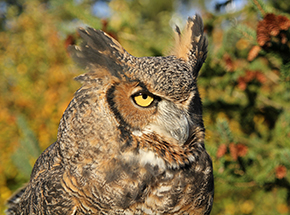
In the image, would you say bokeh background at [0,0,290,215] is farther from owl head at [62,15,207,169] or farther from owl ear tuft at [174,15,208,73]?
owl head at [62,15,207,169]

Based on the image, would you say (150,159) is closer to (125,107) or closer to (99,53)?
(125,107)

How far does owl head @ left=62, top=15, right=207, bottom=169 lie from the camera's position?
1205 millimetres

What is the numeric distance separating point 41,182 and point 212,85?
72.4 inches

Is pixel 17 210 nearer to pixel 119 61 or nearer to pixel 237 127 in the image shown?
pixel 119 61

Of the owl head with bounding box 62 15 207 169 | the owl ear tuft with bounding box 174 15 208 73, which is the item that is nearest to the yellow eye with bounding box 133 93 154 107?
the owl head with bounding box 62 15 207 169

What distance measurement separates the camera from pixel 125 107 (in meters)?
1.20

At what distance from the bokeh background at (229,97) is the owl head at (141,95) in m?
0.27

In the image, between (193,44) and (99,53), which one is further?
(193,44)

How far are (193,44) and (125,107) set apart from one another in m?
0.64

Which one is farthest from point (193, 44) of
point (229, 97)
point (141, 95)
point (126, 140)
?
point (229, 97)

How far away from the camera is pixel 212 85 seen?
2617 millimetres

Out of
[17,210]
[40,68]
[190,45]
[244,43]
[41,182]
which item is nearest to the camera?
[41,182]

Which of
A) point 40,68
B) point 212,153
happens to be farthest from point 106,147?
point 40,68

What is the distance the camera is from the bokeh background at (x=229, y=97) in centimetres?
180
